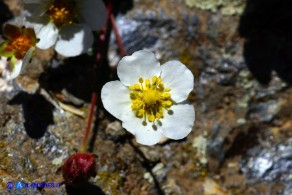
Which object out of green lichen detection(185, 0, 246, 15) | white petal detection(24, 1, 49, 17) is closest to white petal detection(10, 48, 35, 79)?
white petal detection(24, 1, 49, 17)

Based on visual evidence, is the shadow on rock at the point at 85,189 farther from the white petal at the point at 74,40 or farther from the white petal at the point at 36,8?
the white petal at the point at 36,8

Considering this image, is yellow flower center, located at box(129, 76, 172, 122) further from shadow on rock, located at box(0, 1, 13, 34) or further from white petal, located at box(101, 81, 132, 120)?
shadow on rock, located at box(0, 1, 13, 34)

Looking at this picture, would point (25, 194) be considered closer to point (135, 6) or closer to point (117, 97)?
point (117, 97)

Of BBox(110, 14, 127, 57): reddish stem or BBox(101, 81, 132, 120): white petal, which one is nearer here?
BBox(101, 81, 132, 120): white petal

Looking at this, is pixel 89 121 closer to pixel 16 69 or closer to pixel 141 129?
pixel 141 129

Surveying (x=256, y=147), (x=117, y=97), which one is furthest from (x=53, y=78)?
(x=256, y=147)

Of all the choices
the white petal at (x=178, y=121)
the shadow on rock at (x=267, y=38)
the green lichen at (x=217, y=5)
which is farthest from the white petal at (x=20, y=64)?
the shadow on rock at (x=267, y=38)
